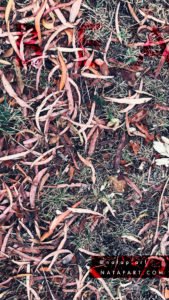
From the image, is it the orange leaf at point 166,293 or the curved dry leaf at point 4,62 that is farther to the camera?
the orange leaf at point 166,293

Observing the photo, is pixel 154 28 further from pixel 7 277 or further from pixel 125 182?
pixel 7 277

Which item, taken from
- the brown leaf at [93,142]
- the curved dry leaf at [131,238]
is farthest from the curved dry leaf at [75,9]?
the curved dry leaf at [131,238]

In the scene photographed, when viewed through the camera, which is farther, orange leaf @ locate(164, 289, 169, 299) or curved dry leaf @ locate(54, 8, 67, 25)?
orange leaf @ locate(164, 289, 169, 299)

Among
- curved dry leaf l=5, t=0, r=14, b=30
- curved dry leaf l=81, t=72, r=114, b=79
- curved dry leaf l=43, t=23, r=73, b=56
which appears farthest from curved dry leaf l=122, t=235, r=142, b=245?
curved dry leaf l=5, t=0, r=14, b=30

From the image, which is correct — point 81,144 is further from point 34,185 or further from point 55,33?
point 55,33

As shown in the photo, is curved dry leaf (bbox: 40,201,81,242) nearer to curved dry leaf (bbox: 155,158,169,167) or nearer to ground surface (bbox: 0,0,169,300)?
ground surface (bbox: 0,0,169,300)

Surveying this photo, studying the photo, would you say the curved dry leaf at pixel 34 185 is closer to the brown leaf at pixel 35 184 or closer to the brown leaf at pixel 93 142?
A: the brown leaf at pixel 35 184

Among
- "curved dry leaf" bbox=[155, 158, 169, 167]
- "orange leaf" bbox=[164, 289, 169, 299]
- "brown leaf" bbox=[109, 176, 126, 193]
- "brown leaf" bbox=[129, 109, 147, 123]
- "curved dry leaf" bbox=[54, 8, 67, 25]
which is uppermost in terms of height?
"curved dry leaf" bbox=[54, 8, 67, 25]

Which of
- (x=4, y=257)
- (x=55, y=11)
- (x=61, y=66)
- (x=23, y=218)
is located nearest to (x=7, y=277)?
(x=4, y=257)
